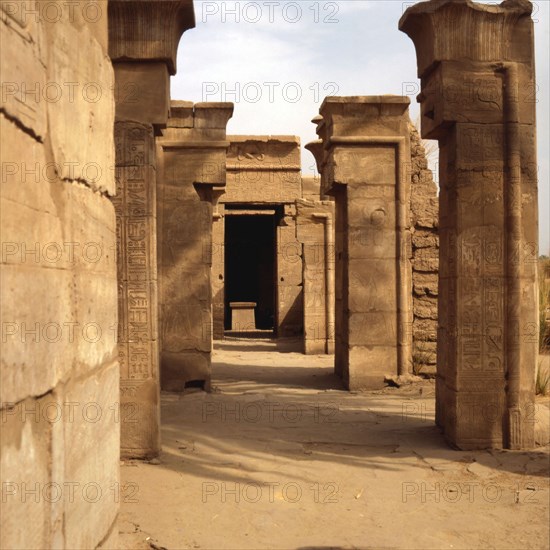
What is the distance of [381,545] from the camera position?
12.4ft

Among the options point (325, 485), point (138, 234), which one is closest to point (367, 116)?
point (138, 234)

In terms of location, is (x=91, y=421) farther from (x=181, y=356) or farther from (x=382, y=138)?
(x=382, y=138)

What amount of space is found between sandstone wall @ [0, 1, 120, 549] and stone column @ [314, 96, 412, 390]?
690 cm

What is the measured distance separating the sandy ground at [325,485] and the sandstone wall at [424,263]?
6.48 feet

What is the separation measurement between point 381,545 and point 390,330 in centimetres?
551

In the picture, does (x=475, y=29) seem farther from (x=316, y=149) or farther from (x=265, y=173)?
(x=316, y=149)

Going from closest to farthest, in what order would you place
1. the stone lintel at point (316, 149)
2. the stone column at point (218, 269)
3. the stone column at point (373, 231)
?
the stone column at point (373, 231) < the stone column at point (218, 269) < the stone lintel at point (316, 149)

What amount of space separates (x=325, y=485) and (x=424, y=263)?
208 inches

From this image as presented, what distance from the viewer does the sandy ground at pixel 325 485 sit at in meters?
3.90

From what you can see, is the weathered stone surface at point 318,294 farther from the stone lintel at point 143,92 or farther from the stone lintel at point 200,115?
the stone lintel at point 143,92

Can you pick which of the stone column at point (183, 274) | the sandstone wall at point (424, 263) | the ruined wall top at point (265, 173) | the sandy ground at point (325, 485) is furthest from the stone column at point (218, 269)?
the sandy ground at point (325, 485)

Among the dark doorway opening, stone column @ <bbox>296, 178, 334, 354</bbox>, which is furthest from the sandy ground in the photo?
the dark doorway opening

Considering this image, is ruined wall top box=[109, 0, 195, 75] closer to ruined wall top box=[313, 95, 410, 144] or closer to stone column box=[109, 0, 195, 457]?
stone column box=[109, 0, 195, 457]

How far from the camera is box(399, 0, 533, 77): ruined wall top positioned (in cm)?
569
